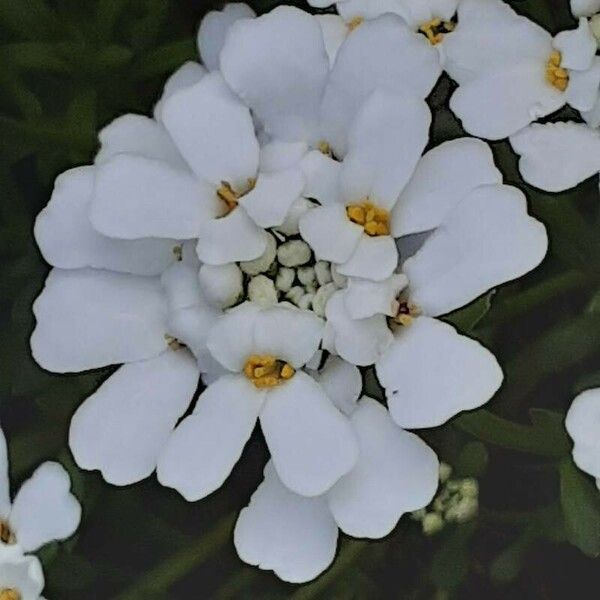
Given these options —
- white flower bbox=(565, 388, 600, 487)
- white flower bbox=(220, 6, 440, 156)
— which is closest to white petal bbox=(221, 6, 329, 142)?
white flower bbox=(220, 6, 440, 156)

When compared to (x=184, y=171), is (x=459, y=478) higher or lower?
lower

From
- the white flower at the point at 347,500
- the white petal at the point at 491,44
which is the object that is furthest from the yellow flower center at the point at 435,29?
the white flower at the point at 347,500

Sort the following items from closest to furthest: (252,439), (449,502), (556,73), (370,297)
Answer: (370,297)
(556,73)
(449,502)
(252,439)

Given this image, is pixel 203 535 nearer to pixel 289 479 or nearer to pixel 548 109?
pixel 289 479

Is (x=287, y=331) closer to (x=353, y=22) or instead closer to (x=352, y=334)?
(x=352, y=334)

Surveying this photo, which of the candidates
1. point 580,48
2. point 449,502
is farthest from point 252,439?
point 580,48

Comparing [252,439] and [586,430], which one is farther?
[252,439]

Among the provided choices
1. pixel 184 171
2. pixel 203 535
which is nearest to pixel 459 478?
pixel 203 535
